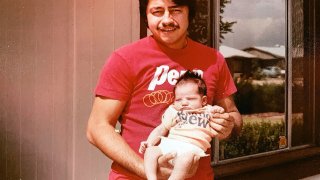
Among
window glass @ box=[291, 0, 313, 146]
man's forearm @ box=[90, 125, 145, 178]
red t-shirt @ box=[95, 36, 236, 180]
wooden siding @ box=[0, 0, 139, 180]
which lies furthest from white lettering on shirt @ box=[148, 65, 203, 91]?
window glass @ box=[291, 0, 313, 146]

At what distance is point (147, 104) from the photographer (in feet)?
6.33

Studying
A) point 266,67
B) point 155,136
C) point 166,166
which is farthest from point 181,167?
point 266,67

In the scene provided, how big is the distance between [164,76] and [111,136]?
0.30 meters

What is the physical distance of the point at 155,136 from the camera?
187 centimetres

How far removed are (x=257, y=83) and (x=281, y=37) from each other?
637 mm

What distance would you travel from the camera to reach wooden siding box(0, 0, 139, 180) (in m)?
2.96

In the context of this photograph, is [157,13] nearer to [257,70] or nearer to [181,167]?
[181,167]

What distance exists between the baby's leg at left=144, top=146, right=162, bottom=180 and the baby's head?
0.58 feet

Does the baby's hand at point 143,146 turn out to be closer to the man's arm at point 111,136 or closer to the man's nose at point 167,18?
the man's arm at point 111,136

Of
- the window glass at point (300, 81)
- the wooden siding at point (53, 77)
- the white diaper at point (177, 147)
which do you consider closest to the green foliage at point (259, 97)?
the window glass at point (300, 81)

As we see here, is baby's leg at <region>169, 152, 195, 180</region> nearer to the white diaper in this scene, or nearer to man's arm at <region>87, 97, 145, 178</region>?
the white diaper

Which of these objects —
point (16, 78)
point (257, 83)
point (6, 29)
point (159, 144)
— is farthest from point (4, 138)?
point (257, 83)

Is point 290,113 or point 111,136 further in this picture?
point 290,113

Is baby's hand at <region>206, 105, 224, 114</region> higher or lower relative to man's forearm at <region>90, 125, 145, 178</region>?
higher
